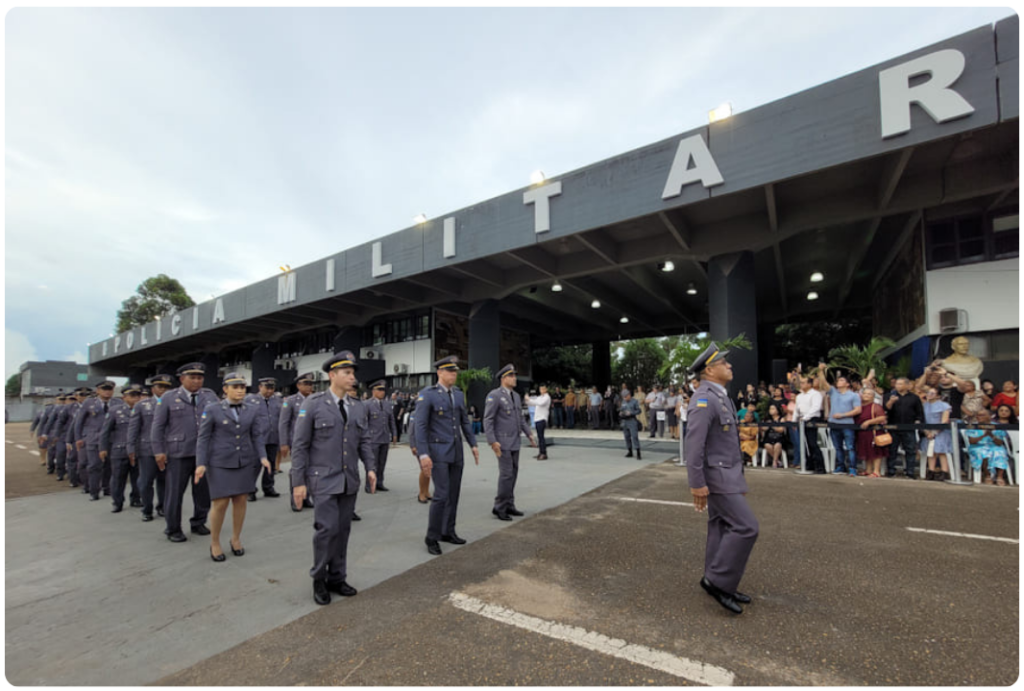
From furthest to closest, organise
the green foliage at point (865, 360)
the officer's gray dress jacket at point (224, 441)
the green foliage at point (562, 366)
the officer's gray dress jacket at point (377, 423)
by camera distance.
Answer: the green foliage at point (562, 366) < the green foliage at point (865, 360) < the officer's gray dress jacket at point (377, 423) < the officer's gray dress jacket at point (224, 441)

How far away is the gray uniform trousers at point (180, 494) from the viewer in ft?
18.6

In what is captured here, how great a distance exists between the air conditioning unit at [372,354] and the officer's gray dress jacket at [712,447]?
73.9ft

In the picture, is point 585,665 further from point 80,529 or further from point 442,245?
point 442,245

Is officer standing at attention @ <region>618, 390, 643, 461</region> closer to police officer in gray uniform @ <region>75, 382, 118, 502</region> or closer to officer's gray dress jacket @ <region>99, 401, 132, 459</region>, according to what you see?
officer's gray dress jacket @ <region>99, 401, 132, 459</region>

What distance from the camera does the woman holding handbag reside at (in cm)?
855

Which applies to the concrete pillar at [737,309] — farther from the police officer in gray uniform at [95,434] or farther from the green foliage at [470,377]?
the police officer in gray uniform at [95,434]

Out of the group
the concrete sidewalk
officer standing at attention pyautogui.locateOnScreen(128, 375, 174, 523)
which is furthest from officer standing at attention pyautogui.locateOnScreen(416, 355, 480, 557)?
officer standing at attention pyautogui.locateOnScreen(128, 375, 174, 523)

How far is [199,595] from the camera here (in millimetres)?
3998

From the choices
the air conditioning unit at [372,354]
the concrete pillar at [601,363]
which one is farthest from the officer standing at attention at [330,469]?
the concrete pillar at [601,363]

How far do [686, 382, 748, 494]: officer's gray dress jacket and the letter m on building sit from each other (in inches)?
826

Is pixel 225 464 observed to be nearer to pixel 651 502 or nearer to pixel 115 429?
pixel 115 429

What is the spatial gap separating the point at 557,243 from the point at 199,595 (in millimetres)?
12911

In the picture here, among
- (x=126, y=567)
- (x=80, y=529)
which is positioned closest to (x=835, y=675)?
(x=126, y=567)

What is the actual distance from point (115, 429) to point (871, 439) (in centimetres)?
1292
